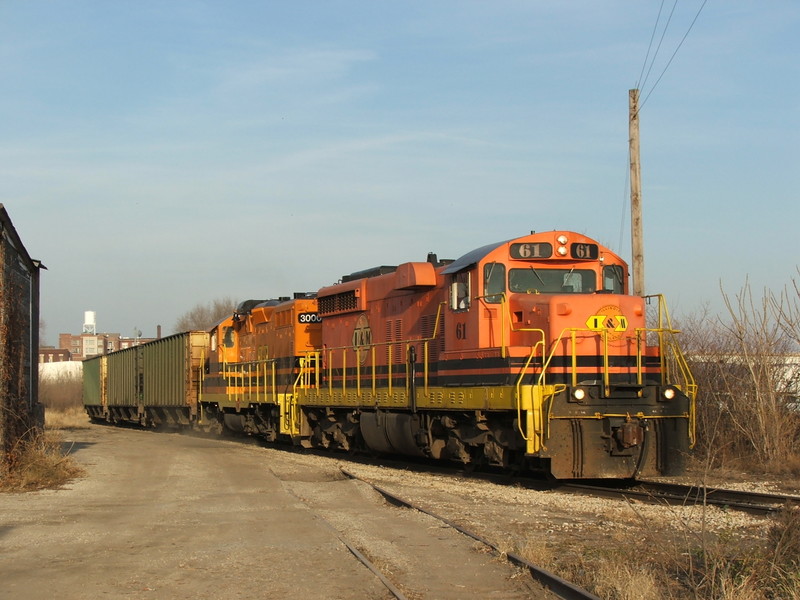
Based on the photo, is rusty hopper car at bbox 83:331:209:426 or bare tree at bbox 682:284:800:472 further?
rusty hopper car at bbox 83:331:209:426

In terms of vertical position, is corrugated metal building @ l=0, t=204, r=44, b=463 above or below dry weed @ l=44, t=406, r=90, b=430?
above

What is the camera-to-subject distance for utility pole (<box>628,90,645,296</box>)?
16625mm

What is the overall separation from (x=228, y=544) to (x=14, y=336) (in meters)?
8.48

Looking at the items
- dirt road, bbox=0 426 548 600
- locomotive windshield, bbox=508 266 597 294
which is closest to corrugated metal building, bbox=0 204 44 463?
dirt road, bbox=0 426 548 600

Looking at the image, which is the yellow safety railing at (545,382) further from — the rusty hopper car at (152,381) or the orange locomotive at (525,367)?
the rusty hopper car at (152,381)

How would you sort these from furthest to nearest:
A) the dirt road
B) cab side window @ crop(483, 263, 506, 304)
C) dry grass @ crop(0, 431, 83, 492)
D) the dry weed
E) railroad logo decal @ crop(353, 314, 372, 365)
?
1. the dry weed
2. railroad logo decal @ crop(353, 314, 372, 365)
3. dry grass @ crop(0, 431, 83, 492)
4. cab side window @ crop(483, 263, 506, 304)
5. the dirt road

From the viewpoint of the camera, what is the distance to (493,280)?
13281mm

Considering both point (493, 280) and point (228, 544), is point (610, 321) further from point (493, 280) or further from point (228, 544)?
point (228, 544)

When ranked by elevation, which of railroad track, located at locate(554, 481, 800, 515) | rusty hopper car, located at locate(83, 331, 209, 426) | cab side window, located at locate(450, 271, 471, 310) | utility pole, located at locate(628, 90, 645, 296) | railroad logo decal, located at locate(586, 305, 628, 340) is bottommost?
railroad track, located at locate(554, 481, 800, 515)

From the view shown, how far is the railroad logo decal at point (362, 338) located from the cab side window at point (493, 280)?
4.57 m

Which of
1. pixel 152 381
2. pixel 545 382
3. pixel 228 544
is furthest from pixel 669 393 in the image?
pixel 152 381

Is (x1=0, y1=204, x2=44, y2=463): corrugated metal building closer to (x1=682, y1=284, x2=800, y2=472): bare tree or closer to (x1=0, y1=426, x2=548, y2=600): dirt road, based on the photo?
(x1=0, y1=426, x2=548, y2=600): dirt road

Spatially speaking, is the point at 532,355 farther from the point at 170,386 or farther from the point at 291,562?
the point at 170,386

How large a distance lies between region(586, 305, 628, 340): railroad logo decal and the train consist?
18 mm
